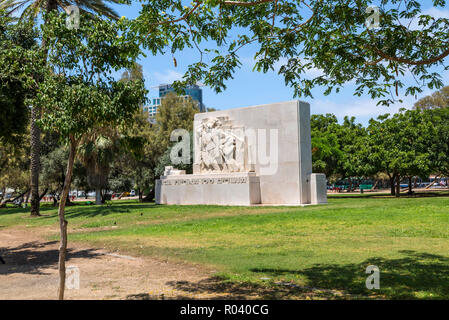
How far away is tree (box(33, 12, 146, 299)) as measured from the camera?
539cm

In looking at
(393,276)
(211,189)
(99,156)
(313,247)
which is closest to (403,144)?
(211,189)

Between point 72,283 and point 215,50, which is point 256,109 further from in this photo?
point 72,283

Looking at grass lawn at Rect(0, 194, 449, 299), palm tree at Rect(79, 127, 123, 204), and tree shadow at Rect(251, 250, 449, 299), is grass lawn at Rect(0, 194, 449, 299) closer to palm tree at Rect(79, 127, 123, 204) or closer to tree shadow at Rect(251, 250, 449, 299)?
tree shadow at Rect(251, 250, 449, 299)

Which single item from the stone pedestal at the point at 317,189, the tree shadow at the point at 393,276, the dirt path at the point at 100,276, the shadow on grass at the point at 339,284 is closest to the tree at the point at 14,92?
the dirt path at the point at 100,276

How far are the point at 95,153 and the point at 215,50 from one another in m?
23.6

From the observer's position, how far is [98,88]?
5.99m

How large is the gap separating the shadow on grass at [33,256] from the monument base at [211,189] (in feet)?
39.8

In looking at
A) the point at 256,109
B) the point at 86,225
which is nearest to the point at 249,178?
the point at 256,109

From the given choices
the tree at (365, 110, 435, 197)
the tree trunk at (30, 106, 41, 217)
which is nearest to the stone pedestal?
the tree at (365, 110, 435, 197)

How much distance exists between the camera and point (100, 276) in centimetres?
746

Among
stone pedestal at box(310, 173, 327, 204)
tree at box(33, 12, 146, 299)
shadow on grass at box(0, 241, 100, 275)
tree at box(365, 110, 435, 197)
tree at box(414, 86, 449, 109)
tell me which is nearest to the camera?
tree at box(33, 12, 146, 299)

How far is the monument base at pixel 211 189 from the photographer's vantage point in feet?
76.2

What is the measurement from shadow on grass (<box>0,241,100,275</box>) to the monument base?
39.8ft

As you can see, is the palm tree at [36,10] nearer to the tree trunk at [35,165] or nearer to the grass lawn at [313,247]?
the tree trunk at [35,165]
